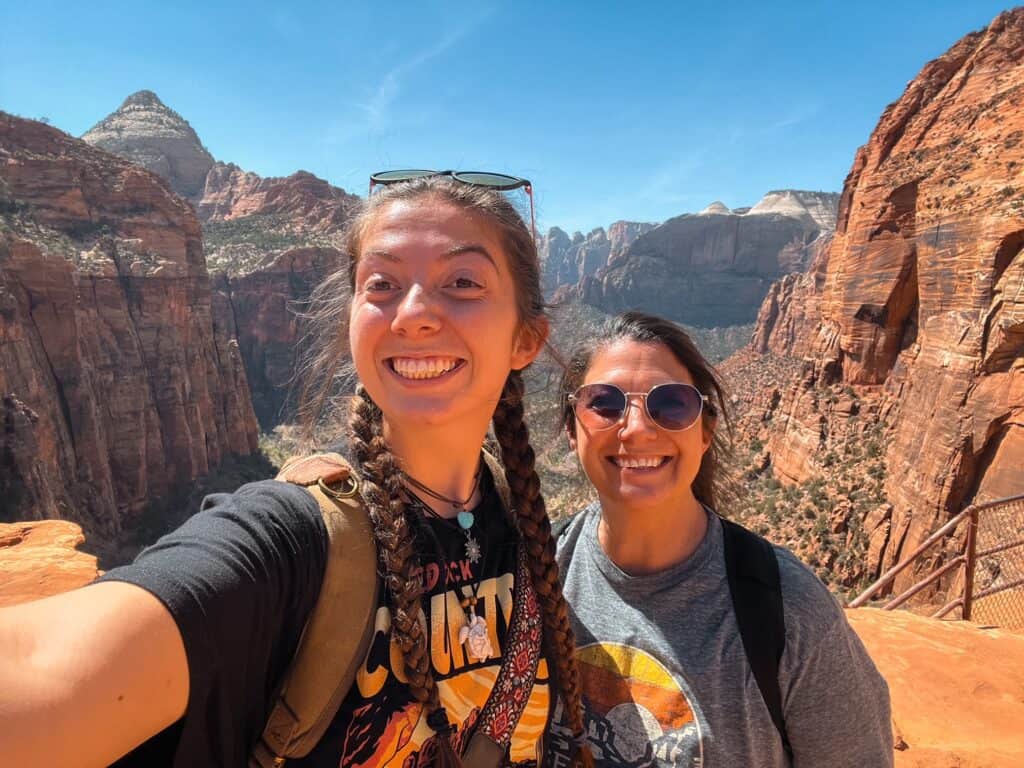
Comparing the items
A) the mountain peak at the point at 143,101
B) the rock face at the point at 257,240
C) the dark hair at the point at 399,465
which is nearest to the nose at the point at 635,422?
the dark hair at the point at 399,465

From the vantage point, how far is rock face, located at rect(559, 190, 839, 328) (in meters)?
116

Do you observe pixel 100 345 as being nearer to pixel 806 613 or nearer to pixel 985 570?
pixel 806 613

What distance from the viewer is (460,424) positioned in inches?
63.2

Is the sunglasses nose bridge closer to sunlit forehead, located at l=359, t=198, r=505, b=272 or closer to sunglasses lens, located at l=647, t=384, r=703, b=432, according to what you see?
sunglasses lens, located at l=647, t=384, r=703, b=432

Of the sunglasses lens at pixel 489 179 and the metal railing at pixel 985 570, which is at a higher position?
the sunglasses lens at pixel 489 179

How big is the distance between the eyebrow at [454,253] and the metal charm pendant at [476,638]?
38.4 inches

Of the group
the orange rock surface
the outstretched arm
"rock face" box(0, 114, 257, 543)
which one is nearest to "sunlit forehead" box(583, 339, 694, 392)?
the outstretched arm

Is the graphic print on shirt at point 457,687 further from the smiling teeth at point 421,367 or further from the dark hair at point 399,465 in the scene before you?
the smiling teeth at point 421,367

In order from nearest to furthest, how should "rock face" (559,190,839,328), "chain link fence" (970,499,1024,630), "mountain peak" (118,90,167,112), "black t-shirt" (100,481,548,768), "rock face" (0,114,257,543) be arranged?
"black t-shirt" (100,481,548,768) → "chain link fence" (970,499,1024,630) → "rock face" (0,114,257,543) → "mountain peak" (118,90,167,112) → "rock face" (559,190,839,328)

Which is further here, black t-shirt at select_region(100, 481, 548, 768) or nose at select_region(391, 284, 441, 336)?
nose at select_region(391, 284, 441, 336)

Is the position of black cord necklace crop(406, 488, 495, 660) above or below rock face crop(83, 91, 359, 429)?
below

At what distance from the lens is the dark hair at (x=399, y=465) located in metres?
1.27

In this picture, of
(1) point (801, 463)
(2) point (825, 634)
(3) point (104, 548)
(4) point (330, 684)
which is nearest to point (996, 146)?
(1) point (801, 463)

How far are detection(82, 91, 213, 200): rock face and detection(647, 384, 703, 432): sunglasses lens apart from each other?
358ft
